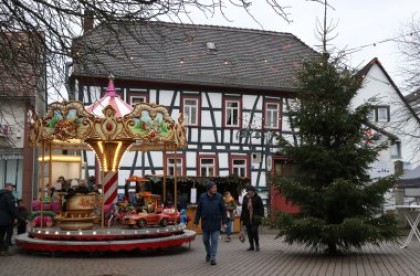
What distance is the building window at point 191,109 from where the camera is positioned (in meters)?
33.0

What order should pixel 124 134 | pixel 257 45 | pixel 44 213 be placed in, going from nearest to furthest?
pixel 124 134 < pixel 44 213 < pixel 257 45

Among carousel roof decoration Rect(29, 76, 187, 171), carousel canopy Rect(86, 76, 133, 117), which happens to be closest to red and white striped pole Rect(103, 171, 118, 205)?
carousel roof decoration Rect(29, 76, 187, 171)

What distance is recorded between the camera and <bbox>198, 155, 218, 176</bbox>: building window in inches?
1289

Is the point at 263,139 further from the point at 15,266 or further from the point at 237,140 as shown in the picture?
the point at 15,266

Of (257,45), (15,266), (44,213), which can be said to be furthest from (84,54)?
(257,45)

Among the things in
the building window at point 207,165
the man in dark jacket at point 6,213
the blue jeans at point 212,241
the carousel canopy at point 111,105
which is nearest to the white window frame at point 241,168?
the building window at point 207,165

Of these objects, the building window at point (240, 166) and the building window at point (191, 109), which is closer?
the building window at point (191, 109)

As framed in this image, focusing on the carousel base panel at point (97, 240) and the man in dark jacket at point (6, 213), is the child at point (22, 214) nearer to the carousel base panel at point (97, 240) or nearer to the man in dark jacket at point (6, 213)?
the carousel base panel at point (97, 240)

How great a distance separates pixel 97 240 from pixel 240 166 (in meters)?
18.5

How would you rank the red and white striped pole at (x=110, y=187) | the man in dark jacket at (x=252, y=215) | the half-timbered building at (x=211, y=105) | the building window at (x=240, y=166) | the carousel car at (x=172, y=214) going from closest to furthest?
the man in dark jacket at (x=252, y=215) < the red and white striped pole at (x=110, y=187) < the carousel car at (x=172, y=214) < the half-timbered building at (x=211, y=105) < the building window at (x=240, y=166)

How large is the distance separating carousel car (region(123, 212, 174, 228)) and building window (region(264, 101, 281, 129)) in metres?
17.8

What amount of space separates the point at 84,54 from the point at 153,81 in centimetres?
2344

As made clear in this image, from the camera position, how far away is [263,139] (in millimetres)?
33750

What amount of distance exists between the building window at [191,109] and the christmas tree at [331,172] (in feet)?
57.1
